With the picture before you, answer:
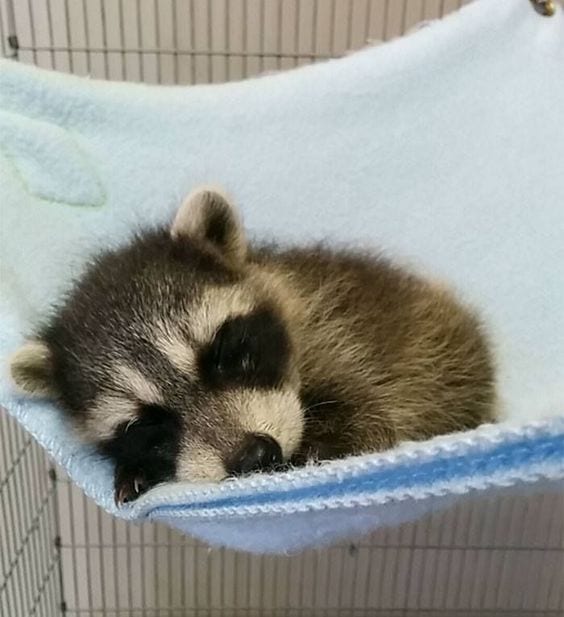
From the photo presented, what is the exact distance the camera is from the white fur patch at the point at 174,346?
41.2 inches

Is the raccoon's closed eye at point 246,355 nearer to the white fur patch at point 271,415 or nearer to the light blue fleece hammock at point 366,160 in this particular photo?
the white fur patch at point 271,415

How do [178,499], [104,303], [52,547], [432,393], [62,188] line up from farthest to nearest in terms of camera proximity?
1. [52,547]
2. [62,188]
3. [432,393]
4. [104,303]
5. [178,499]

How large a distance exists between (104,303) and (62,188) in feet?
1.13

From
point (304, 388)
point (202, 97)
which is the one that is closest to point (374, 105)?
point (202, 97)

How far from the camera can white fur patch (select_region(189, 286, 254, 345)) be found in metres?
1.07

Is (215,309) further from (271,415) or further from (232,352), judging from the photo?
(271,415)

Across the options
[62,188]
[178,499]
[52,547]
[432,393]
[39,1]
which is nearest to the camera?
[178,499]

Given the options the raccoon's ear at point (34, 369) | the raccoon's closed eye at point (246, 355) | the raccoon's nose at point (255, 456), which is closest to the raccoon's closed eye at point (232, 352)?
the raccoon's closed eye at point (246, 355)

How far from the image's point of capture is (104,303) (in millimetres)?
1124

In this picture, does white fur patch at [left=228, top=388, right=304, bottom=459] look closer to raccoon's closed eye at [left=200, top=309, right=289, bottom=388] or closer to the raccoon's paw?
raccoon's closed eye at [left=200, top=309, right=289, bottom=388]

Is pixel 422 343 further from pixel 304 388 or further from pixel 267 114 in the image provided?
pixel 267 114

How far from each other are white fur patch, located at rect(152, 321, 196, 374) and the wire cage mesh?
0.98 meters

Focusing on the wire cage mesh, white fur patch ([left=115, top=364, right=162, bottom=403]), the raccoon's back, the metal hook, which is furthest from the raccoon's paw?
the metal hook

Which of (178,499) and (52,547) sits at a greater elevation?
(178,499)
